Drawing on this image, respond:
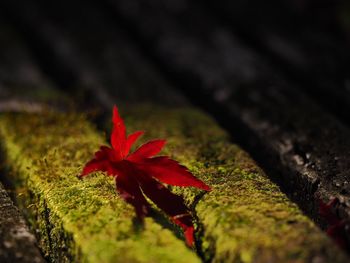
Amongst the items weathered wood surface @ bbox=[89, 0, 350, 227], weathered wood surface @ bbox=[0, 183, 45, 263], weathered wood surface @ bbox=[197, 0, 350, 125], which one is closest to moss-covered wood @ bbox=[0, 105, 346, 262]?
weathered wood surface @ bbox=[0, 183, 45, 263]

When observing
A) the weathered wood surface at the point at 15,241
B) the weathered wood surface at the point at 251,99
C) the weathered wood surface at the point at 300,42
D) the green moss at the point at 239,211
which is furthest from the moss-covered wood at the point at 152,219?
the weathered wood surface at the point at 300,42

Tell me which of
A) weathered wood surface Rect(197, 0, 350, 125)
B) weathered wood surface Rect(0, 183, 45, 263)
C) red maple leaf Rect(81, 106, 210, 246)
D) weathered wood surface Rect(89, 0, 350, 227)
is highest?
weathered wood surface Rect(197, 0, 350, 125)

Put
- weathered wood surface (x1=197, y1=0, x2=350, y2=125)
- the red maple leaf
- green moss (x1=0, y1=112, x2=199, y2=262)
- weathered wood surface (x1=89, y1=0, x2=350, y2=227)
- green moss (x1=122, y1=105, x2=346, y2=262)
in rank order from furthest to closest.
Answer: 1. weathered wood surface (x1=197, y1=0, x2=350, y2=125)
2. weathered wood surface (x1=89, y1=0, x2=350, y2=227)
3. the red maple leaf
4. green moss (x1=0, y1=112, x2=199, y2=262)
5. green moss (x1=122, y1=105, x2=346, y2=262)

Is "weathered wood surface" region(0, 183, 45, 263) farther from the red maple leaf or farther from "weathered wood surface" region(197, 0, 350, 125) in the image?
"weathered wood surface" region(197, 0, 350, 125)

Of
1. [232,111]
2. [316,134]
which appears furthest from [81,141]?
[316,134]

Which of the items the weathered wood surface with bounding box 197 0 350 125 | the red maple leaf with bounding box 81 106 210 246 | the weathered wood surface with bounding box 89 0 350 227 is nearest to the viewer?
the red maple leaf with bounding box 81 106 210 246

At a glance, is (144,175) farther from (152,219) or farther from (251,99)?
(251,99)

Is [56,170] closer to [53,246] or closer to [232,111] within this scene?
[53,246]
